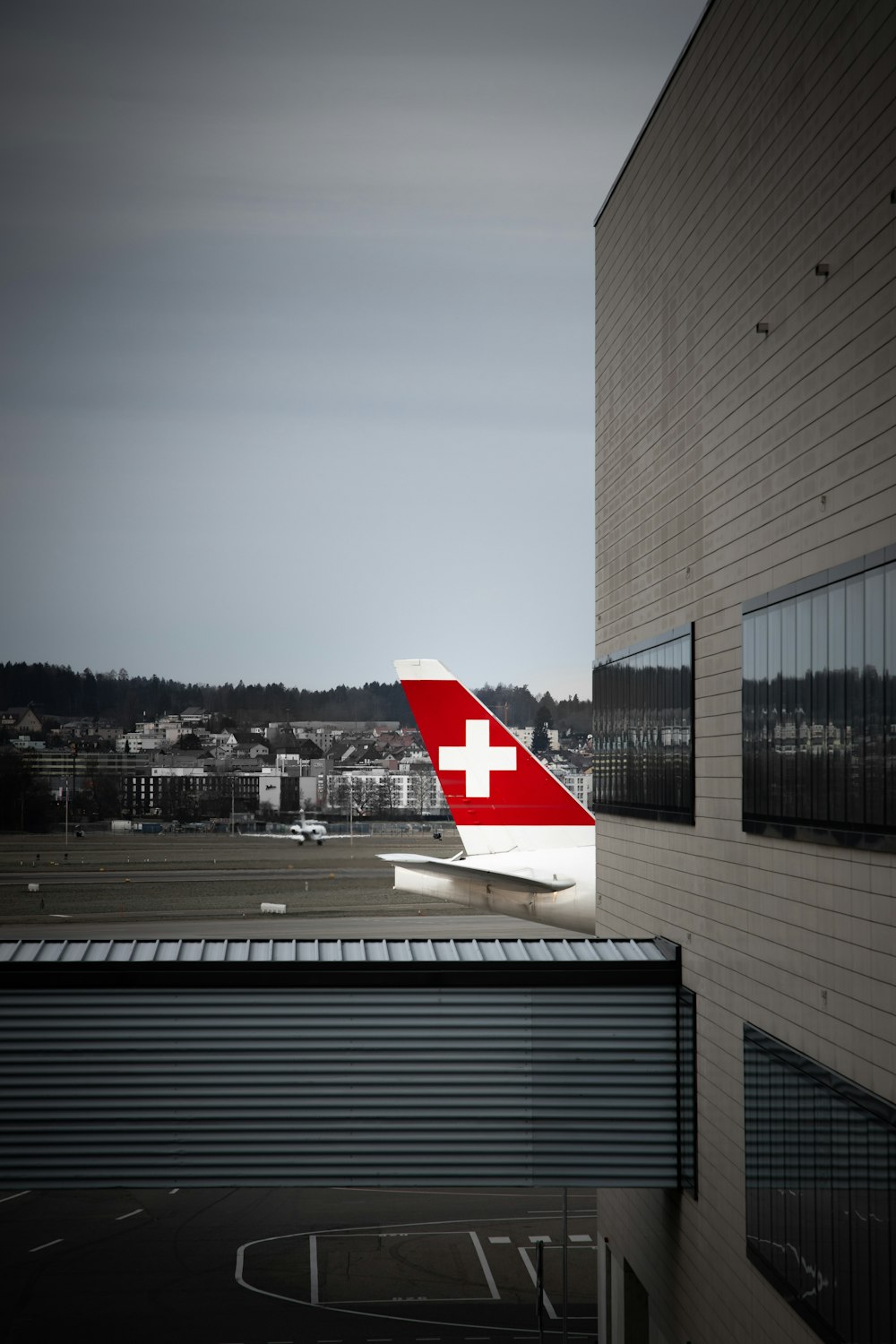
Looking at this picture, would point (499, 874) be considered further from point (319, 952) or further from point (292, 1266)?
point (319, 952)

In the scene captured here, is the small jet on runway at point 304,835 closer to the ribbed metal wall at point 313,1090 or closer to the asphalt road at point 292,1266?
the asphalt road at point 292,1266

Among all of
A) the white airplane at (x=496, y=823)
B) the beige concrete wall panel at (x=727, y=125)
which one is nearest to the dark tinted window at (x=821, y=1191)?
the beige concrete wall panel at (x=727, y=125)

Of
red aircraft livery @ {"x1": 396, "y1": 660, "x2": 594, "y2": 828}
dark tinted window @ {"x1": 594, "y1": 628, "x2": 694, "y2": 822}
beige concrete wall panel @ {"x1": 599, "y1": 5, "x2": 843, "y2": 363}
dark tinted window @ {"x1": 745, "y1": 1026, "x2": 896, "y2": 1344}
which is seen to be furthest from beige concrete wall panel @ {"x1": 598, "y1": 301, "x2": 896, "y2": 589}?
red aircraft livery @ {"x1": 396, "y1": 660, "x2": 594, "y2": 828}

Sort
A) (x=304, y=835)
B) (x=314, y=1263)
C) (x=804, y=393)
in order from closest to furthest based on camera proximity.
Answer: (x=804, y=393), (x=314, y=1263), (x=304, y=835)

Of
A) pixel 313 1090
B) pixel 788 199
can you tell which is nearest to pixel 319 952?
pixel 313 1090

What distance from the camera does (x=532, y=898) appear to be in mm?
24406

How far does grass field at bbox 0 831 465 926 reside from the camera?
64.0 metres

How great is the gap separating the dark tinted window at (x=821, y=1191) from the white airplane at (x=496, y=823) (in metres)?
12.3

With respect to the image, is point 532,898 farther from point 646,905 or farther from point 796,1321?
point 796,1321

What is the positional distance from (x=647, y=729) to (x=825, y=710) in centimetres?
578

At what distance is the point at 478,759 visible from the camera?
27.1m

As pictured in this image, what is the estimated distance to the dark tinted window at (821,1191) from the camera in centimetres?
817

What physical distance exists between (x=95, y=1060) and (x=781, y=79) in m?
10.6

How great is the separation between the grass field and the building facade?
1924 inches
